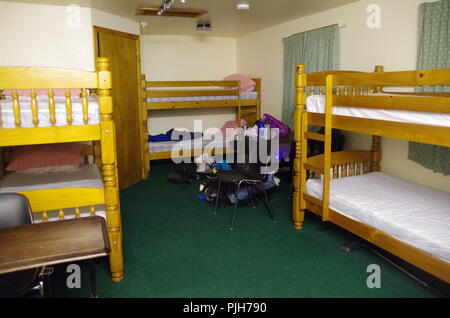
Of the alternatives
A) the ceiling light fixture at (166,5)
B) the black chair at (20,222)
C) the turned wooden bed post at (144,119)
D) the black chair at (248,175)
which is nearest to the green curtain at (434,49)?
the black chair at (248,175)

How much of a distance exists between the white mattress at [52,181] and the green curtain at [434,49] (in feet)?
9.27

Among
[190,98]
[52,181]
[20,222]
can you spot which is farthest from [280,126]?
[20,222]

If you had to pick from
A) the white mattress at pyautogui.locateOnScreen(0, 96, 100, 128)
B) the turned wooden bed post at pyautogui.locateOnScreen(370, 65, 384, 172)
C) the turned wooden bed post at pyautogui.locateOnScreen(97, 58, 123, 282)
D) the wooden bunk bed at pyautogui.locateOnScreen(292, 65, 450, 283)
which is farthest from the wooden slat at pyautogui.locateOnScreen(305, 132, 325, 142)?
the white mattress at pyautogui.locateOnScreen(0, 96, 100, 128)

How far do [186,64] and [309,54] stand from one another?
8.70 ft

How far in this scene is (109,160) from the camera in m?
2.44

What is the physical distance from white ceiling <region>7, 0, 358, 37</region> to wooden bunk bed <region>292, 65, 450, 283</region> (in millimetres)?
1372

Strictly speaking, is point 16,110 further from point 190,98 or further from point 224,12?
point 190,98

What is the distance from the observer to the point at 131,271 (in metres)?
2.72

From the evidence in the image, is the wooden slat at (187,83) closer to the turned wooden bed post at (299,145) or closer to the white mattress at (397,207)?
the turned wooden bed post at (299,145)

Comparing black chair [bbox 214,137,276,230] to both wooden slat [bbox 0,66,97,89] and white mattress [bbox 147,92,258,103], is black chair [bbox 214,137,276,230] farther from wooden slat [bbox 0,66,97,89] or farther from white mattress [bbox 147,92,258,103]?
wooden slat [bbox 0,66,97,89]

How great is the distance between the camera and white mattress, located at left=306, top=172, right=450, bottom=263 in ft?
7.35

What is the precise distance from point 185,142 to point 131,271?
3.18m
